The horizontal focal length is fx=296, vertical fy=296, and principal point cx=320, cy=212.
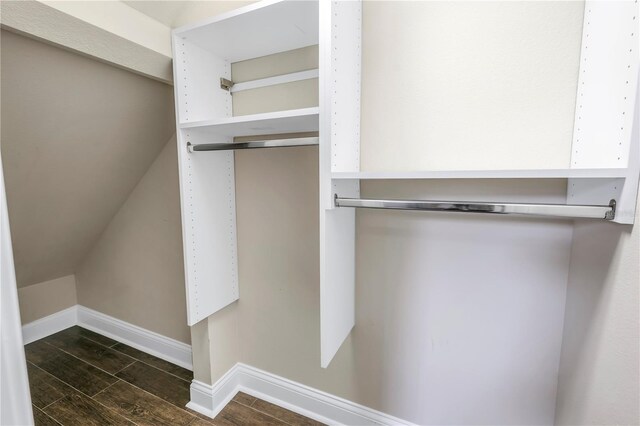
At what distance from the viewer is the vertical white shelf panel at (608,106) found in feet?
2.30

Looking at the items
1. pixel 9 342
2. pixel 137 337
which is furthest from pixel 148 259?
pixel 9 342

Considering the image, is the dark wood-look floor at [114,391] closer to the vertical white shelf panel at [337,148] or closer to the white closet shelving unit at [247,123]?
the white closet shelving unit at [247,123]

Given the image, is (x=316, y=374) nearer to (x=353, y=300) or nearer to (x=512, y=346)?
(x=353, y=300)

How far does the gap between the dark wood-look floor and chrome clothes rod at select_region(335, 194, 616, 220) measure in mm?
1306

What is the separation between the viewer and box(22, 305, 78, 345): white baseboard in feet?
7.59

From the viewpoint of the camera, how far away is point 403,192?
125 cm

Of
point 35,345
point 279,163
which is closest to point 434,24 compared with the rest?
point 279,163

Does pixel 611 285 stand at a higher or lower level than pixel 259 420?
higher

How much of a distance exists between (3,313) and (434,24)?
1539mm

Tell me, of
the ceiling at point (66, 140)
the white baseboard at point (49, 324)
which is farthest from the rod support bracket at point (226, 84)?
the white baseboard at point (49, 324)

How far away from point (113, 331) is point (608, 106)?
3.22m

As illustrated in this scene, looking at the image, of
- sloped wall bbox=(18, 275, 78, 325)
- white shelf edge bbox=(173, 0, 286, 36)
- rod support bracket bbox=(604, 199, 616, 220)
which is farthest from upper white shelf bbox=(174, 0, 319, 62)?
sloped wall bbox=(18, 275, 78, 325)

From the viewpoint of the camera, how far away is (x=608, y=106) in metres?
0.81

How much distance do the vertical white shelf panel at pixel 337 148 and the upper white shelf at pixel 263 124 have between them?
103mm
